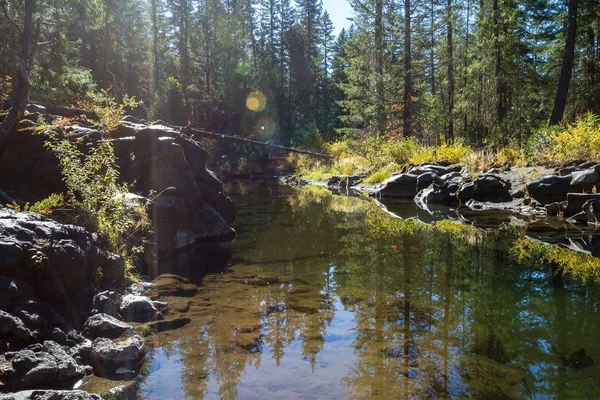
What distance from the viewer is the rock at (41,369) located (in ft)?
10.4

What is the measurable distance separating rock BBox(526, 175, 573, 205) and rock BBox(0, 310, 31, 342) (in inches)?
463

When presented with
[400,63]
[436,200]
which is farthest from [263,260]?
[400,63]

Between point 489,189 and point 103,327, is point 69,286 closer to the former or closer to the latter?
point 103,327

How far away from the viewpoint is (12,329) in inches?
141

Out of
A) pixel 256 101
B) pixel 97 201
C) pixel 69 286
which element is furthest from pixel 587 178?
pixel 256 101

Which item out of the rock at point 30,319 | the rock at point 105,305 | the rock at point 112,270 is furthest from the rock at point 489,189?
the rock at point 30,319

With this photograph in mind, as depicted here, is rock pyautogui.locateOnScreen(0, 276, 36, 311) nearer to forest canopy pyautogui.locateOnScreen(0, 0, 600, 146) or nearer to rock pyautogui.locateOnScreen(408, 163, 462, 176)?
forest canopy pyautogui.locateOnScreen(0, 0, 600, 146)

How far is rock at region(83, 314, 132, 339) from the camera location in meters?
4.23

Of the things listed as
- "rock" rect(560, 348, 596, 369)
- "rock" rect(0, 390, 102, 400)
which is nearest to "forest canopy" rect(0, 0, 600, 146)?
"rock" rect(0, 390, 102, 400)

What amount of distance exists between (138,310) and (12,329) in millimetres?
1452

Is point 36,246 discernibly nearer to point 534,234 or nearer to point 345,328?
point 345,328

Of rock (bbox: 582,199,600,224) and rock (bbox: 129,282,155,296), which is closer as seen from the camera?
rock (bbox: 129,282,155,296)

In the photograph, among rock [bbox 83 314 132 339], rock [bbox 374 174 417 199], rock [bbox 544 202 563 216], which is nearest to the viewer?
rock [bbox 83 314 132 339]

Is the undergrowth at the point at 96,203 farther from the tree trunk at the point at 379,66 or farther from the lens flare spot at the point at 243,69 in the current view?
the lens flare spot at the point at 243,69
